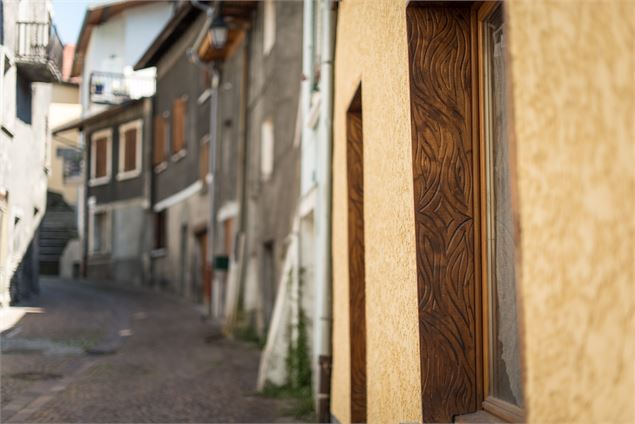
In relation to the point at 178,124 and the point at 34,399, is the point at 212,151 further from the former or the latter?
the point at 34,399

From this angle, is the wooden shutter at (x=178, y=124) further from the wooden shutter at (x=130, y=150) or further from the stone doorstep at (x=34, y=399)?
the stone doorstep at (x=34, y=399)

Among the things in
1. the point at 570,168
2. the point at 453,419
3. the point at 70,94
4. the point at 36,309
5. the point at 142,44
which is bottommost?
the point at 453,419

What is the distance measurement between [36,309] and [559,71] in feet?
13.5

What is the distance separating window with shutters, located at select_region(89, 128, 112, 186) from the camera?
15648 millimetres

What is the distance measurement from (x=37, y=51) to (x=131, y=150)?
1880 cm

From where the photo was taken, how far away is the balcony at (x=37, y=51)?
511 centimetres

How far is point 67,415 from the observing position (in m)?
6.59

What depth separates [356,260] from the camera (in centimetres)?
656

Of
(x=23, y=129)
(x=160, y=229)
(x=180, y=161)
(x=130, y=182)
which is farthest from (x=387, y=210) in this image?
(x=160, y=229)

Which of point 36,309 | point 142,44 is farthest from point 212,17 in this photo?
point 36,309

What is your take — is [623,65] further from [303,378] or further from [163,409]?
[303,378]

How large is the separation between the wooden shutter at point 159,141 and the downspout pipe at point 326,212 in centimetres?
1676

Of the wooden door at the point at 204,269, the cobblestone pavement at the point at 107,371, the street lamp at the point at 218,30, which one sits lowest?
the cobblestone pavement at the point at 107,371

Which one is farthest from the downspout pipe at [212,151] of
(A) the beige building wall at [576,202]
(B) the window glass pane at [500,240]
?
(A) the beige building wall at [576,202]
